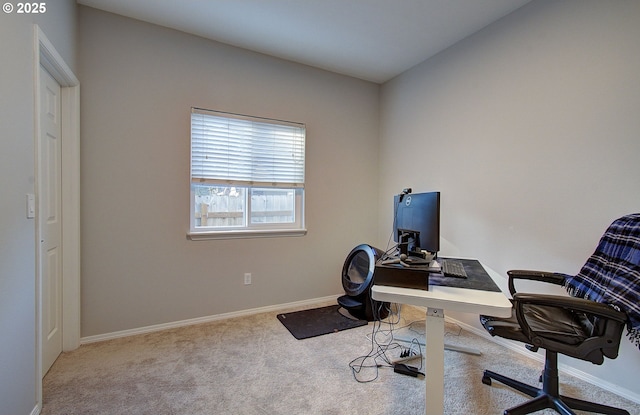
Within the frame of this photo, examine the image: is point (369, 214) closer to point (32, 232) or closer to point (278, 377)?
point (278, 377)

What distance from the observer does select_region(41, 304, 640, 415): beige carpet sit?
162 centimetres

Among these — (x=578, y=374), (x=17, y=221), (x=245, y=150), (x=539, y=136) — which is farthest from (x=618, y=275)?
(x=17, y=221)

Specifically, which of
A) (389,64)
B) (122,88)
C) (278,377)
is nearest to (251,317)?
(278,377)

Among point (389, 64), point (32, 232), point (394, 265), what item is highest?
point (389, 64)

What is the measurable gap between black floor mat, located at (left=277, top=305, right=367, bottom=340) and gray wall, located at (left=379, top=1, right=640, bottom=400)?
3.91 ft

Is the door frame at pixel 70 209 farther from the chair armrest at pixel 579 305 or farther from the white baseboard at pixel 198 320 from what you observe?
the chair armrest at pixel 579 305

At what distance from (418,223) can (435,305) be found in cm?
54

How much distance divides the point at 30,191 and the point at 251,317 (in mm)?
2020

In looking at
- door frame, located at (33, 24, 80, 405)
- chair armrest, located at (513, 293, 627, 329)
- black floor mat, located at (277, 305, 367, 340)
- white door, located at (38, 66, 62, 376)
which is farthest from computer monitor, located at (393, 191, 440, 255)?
door frame, located at (33, 24, 80, 405)

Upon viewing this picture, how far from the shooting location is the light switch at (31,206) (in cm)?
147

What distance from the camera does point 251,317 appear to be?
2.87 metres

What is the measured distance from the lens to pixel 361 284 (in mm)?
2867

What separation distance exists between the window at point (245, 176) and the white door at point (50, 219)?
945 millimetres

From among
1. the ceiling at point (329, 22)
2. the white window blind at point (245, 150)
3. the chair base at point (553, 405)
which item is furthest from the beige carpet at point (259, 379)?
the ceiling at point (329, 22)
